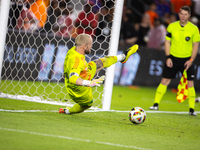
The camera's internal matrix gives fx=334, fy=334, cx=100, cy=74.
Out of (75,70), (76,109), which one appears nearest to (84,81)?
(75,70)

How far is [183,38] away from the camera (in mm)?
5875

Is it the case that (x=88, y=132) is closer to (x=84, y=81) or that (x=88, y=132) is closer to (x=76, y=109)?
(x=84, y=81)

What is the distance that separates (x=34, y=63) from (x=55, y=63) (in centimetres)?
53

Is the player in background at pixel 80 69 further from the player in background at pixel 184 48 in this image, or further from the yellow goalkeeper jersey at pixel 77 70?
the player in background at pixel 184 48

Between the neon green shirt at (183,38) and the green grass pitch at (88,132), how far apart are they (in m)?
1.51

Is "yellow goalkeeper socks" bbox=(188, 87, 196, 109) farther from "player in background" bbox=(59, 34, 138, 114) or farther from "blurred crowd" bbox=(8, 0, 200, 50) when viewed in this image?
"player in background" bbox=(59, 34, 138, 114)

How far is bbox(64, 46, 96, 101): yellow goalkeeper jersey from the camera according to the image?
12.7 feet

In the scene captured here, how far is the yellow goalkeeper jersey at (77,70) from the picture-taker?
3877mm

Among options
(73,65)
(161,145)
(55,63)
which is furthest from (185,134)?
(55,63)

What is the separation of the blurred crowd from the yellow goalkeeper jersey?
52.5 inches

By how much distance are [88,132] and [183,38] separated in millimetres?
3231

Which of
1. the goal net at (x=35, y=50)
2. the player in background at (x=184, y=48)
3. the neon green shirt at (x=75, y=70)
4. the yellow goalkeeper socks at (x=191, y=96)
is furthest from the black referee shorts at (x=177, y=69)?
the neon green shirt at (x=75, y=70)

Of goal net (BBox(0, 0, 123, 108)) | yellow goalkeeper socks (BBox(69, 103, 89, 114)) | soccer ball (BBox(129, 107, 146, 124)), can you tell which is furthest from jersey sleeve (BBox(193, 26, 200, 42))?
yellow goalkeeper socks (BBox(69, 103, 89, 114))

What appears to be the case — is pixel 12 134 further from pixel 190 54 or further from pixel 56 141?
pixel 190 54
